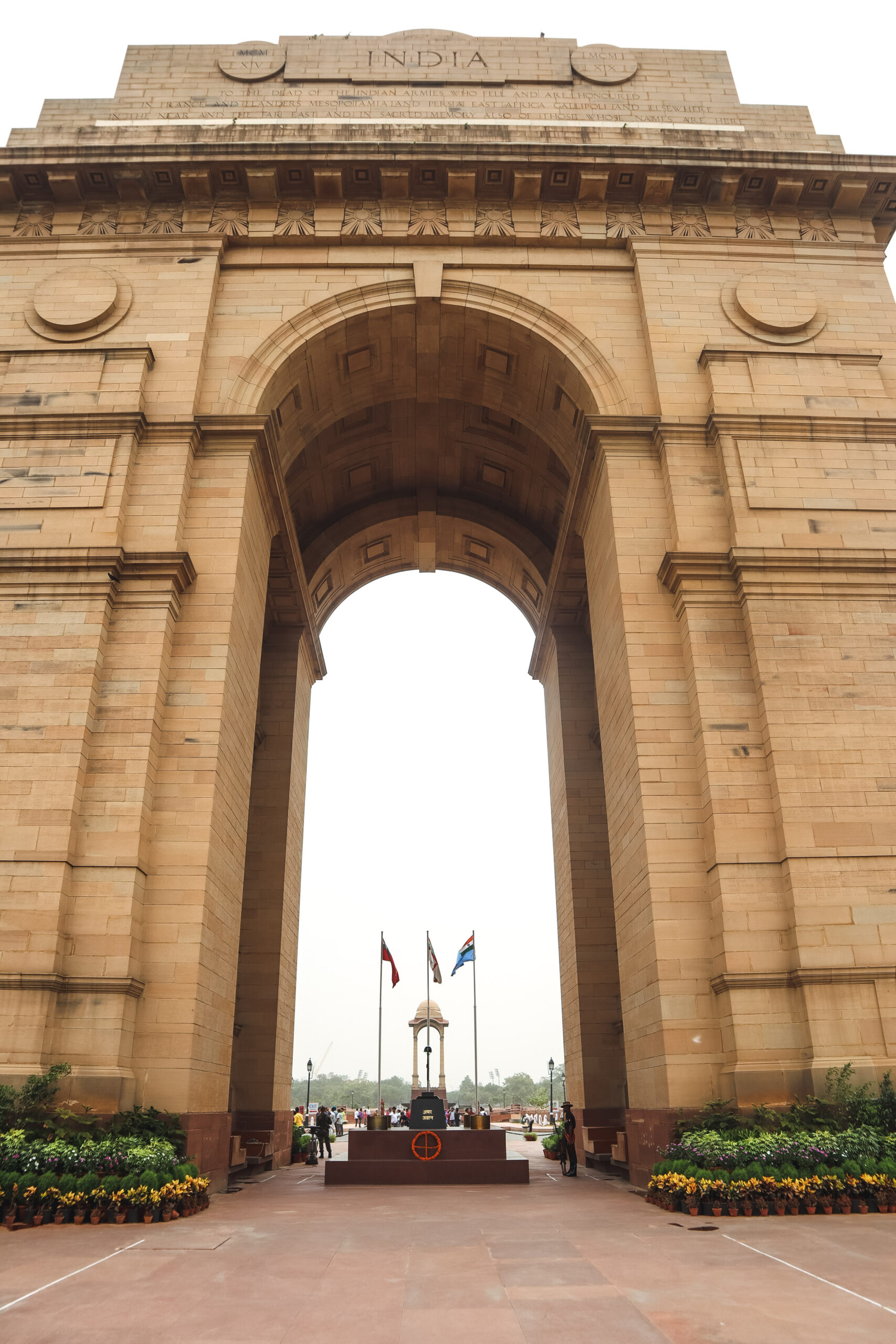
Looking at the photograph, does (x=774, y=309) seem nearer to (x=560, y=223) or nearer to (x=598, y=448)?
(x=598, y=448)

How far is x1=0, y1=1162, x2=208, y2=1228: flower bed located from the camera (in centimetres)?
1104

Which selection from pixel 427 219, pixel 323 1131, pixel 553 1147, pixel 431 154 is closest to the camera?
pixel 431 154

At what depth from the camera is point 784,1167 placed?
11594 mm

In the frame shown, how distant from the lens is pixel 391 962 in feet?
90.6

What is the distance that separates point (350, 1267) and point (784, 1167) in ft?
20.0

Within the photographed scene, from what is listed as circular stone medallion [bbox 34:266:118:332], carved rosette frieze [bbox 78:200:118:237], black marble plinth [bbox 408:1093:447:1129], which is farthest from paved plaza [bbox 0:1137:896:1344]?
carved rosette frieze [bbox 78:200:118:237]

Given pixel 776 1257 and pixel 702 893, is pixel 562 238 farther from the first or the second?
pixel 776 1257

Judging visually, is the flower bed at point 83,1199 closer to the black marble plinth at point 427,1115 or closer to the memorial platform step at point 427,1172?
the memorial platform step at point 427,1172

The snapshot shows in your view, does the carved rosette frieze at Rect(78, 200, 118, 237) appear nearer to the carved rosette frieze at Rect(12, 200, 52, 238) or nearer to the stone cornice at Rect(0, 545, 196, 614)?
the carved rosette frieze at Rect(12, 200, 52, 238)

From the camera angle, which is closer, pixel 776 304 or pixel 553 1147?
pixel 776 304

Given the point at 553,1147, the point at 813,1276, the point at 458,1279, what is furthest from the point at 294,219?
the point at 553,1147

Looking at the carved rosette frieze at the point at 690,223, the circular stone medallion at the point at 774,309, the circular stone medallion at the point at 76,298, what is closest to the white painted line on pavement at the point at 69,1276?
the circular stone medallion at the point at 76,298

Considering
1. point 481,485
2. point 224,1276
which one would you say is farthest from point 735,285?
point 224,1276

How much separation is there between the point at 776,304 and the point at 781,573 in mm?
7138
